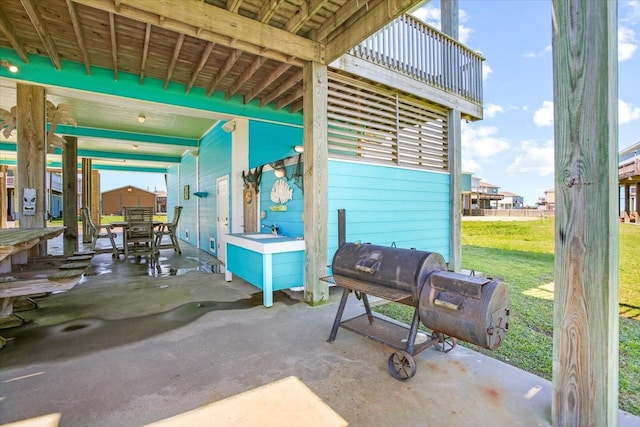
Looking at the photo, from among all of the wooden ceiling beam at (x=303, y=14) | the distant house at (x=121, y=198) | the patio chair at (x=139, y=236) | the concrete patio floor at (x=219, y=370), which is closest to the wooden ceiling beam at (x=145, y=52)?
the wooden ceiling beam at (x=303, y=14)

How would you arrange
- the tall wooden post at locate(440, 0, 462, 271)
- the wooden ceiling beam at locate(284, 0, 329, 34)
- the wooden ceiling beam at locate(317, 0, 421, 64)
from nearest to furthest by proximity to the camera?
1. the wooden ceiling beam at locate(317, 0, 421, 64)
2. the wooden ceiling beam at locate(284, 0, 329, 34)
3. the tall wooden post at locate(440, 0, 462, 271)

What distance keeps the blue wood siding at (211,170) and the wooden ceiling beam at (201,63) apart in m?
1.81

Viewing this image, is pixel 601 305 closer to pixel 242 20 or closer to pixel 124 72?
pixel 242 20

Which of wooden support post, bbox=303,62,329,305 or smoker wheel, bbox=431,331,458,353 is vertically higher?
wooden support post, bbox=303,62,329,305

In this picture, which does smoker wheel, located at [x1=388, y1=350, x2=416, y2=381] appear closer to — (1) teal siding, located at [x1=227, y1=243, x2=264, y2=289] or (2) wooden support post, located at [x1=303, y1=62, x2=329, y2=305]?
(2) wooden support post, located at [x1=303, y1=62, x2=329, y2=305]

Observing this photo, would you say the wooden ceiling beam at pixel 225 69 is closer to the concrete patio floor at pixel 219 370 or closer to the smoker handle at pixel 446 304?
the concrete patio floor at pixel 219 370

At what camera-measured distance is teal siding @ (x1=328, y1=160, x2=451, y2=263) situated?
13.6 feet

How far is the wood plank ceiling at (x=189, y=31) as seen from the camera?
3003mm

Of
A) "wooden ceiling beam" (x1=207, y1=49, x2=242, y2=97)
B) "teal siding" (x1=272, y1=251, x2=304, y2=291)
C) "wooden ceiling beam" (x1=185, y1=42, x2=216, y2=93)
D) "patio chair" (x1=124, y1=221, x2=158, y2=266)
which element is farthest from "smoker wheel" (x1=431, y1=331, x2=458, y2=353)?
"patio chair" (x1=124, y1=221, x2=158, y2=266)

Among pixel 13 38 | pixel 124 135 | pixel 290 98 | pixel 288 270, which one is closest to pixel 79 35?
pixel 13 38

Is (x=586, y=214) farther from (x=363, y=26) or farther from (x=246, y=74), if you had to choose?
(x=246, y=74)

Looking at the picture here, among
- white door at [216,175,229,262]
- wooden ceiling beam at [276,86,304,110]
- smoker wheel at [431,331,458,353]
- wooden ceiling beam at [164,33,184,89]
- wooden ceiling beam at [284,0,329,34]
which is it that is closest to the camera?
smoker wheel at [431,331,458,353]

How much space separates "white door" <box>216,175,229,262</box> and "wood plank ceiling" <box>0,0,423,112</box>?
8.71 ft

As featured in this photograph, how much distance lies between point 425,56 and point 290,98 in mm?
2518
